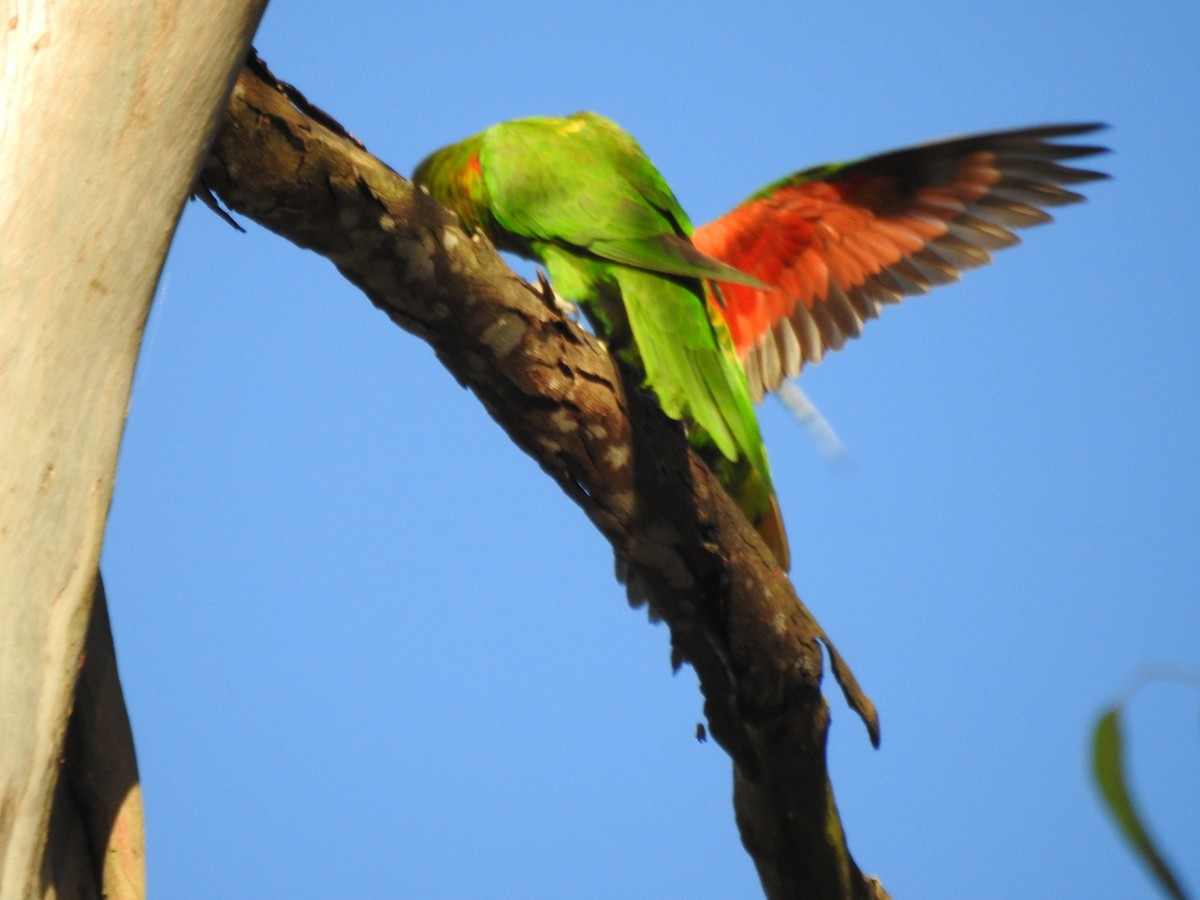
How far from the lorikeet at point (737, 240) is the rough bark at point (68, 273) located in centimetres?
117

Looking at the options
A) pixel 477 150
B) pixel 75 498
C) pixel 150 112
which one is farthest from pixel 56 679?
pixel 477 150

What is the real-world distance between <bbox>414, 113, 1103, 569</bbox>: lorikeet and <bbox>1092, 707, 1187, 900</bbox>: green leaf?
1.53 meters

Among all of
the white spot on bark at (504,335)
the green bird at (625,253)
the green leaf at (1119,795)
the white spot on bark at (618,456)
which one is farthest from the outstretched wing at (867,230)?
the green leaf at (1119,795)

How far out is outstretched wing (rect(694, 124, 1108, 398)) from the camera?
297 centimetres

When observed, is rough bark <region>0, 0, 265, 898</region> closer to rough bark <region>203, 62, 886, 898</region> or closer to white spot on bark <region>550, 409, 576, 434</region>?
rough bark <region>203, 62, 886, 898</region>

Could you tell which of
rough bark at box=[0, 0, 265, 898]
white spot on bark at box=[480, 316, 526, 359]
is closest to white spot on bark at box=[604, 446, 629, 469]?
white spot on bark at box=[480, 316, 526, 359]

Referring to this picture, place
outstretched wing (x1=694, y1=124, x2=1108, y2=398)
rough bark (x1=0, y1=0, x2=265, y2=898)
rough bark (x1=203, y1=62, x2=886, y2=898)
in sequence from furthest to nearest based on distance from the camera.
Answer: outstretched wing (x1=694, y1=124, x2=1108, y2=398) < rough bark (x1=203, y1=62, x2=886, y2=898) < rough bark (x1=0, y1=0, x2=265, y2=898)

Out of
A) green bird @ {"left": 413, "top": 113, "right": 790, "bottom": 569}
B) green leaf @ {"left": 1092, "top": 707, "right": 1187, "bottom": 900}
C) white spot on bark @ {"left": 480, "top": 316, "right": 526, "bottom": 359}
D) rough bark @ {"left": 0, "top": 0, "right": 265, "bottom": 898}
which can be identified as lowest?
green leaf @ {"left": 1092, "top": 707, "right": 1187, "bottom": 900}

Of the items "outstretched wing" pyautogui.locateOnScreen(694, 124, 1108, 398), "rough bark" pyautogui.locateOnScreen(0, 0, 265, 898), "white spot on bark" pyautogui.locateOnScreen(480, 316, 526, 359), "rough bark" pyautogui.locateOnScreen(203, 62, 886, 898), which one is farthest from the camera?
"outstretched wing" pyautogui.locateOnScreen(694, 124, 1108, 398)

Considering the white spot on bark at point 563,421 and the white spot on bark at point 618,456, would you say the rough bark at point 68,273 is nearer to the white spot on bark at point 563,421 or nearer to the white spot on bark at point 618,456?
the white spot on bark at point 563,421

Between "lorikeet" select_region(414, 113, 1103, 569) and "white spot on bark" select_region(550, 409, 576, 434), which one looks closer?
"white spot on bark" select_region(550, 409, 576, 434)

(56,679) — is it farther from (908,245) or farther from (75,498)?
(908,245)

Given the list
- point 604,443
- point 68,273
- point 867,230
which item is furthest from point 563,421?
point 867,230

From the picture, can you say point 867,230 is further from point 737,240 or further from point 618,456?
point 618,456
